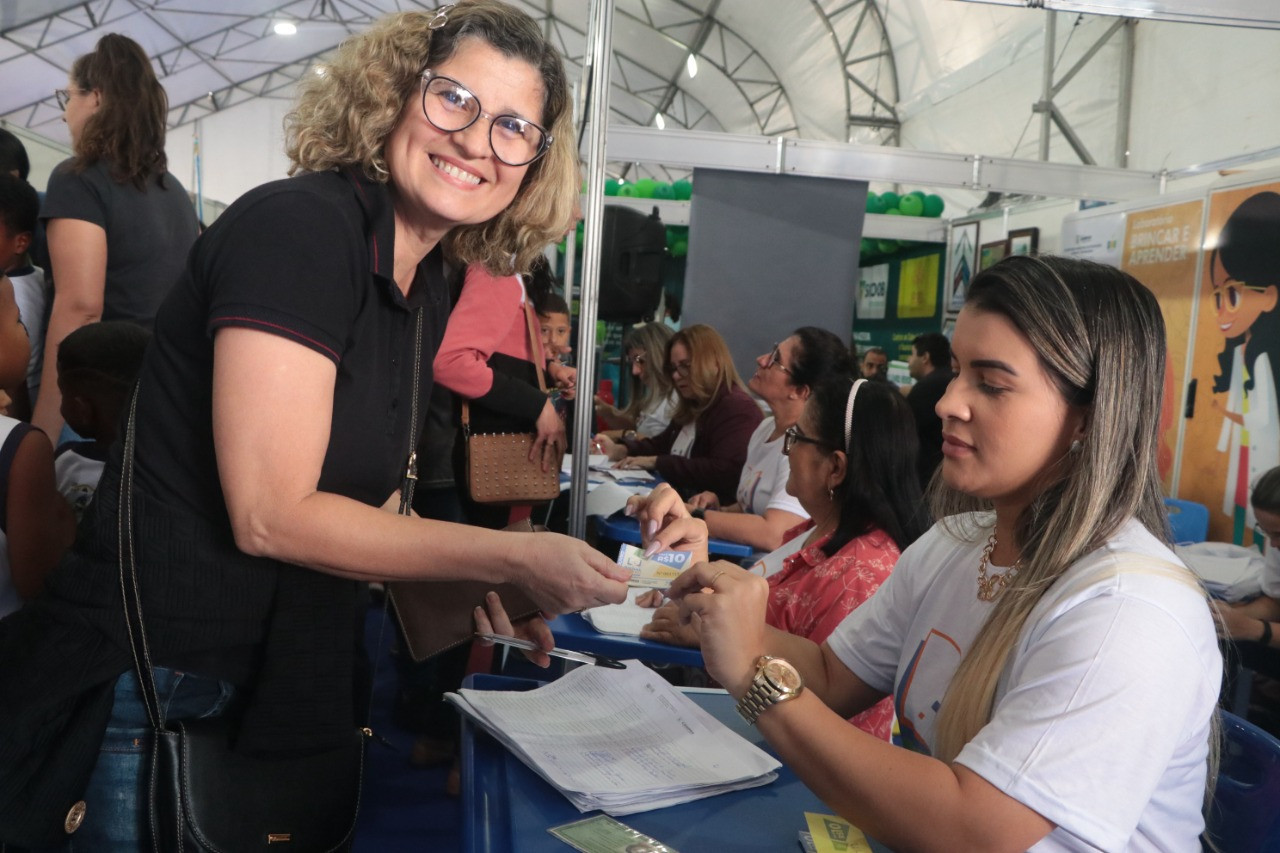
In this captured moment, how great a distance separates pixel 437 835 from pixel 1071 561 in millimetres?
2142

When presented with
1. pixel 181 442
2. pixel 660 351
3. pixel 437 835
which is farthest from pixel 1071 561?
pixel 660 351

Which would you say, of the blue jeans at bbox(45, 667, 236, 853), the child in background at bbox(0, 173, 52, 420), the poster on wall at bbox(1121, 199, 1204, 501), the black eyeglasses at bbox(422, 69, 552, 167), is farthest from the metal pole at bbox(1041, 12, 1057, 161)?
the blue jeans at bbox(45, 667, 236, 853)

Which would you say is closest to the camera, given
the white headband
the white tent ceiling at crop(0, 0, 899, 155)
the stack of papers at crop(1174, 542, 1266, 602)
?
the white headband

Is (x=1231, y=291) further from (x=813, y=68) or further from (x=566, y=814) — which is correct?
(x=813, y=68)

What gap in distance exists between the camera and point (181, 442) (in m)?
1.12

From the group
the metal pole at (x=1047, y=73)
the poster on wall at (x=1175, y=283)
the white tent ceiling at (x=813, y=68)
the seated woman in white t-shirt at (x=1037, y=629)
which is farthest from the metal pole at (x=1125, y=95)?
the seated woman in white t-shirt at (x=1037, y=629)

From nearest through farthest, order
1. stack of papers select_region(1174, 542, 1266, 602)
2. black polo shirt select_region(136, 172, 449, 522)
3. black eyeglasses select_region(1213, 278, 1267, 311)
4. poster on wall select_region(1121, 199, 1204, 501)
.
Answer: black polo shirt select_region(136, 172, 449, 522)
stack of papers select_region(1174, 542, 1266, 602)
black eyeglasses select_region(1213, 278, 1267, 311)
poster on wall select_region(1121, 199, 1204, 501)

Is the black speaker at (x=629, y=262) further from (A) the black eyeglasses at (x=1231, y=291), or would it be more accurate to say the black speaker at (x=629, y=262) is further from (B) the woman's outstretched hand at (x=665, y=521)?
(B) the woman's outstretched hand at (x=665, y=521)

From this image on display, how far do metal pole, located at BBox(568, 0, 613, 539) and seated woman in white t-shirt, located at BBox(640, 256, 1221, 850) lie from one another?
3.99 feet

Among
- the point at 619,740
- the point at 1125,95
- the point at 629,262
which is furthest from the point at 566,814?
the point at 1125,95

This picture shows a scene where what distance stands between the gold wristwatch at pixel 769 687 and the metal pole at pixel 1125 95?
25.3 feet

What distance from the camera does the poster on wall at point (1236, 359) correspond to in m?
4.52

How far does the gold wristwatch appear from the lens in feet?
3.51

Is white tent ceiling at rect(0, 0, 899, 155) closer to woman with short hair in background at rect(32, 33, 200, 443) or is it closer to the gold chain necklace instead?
woman with short hair in background at rect(32, 33, 200, 443)
